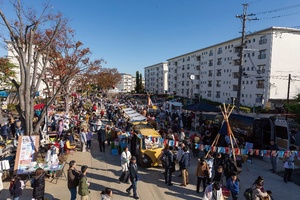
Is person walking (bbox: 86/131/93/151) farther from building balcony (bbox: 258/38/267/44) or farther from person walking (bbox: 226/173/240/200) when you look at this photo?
building balcony (bbox: 258/38/267/44)

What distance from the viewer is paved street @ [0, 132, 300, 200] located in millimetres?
7566

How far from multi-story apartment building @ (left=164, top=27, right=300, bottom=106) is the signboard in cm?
2310

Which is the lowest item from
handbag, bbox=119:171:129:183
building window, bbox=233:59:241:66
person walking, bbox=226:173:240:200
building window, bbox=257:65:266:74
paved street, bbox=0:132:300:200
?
paved street, bbox=0:132:300:200

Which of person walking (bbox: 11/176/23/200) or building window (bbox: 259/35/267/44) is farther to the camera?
building window (bbox: 259/35/267/44)

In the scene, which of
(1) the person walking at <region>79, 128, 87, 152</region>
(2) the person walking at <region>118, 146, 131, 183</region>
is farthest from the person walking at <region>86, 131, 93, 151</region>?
(2) the person walking at <region>118, 146, 131, 183</region>

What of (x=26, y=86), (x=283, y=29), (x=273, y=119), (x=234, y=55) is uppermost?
(x=283, y=29)

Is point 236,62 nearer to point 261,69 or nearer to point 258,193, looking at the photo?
point 261,69

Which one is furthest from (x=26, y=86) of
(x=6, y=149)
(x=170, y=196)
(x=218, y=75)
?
(x=218, y=75)

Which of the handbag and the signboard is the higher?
the signboard

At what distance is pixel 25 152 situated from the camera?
8.74 m

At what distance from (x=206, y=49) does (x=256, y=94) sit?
17.0 meters

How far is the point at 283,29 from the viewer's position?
103 feet

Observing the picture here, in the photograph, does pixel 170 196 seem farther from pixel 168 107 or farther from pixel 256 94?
pixel 256 94

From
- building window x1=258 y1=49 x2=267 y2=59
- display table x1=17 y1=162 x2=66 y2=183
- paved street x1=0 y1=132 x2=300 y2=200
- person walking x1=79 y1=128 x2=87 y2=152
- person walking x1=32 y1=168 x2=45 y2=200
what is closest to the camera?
person walking x1=32 y1=168 x2=45 y2=200
